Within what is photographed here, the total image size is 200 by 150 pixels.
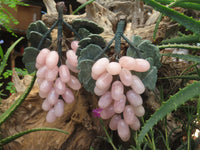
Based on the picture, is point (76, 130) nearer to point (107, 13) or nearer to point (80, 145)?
point (80, 145)

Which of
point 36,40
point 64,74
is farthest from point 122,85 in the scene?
point 36,40

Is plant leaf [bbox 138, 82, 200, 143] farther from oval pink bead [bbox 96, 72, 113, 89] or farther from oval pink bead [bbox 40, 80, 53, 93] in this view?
oval pink bead [bbox 40, 80, 53, 93]

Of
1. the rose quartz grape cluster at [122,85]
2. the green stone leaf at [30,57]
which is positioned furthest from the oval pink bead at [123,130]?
the green stone leaf at [30,57]

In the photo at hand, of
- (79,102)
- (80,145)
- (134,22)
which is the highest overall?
(134,22)

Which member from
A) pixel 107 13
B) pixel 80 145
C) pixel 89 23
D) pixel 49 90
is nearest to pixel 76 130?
pixel 80 145

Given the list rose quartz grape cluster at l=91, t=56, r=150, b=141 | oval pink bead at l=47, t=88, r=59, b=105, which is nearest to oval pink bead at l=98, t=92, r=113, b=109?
rose quartz grape cluster at l=91, t=56, r=150, b=141

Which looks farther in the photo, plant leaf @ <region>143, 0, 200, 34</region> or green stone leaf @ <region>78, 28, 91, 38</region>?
green stone leaf @ <region>78, 28, 91, 38</region>
